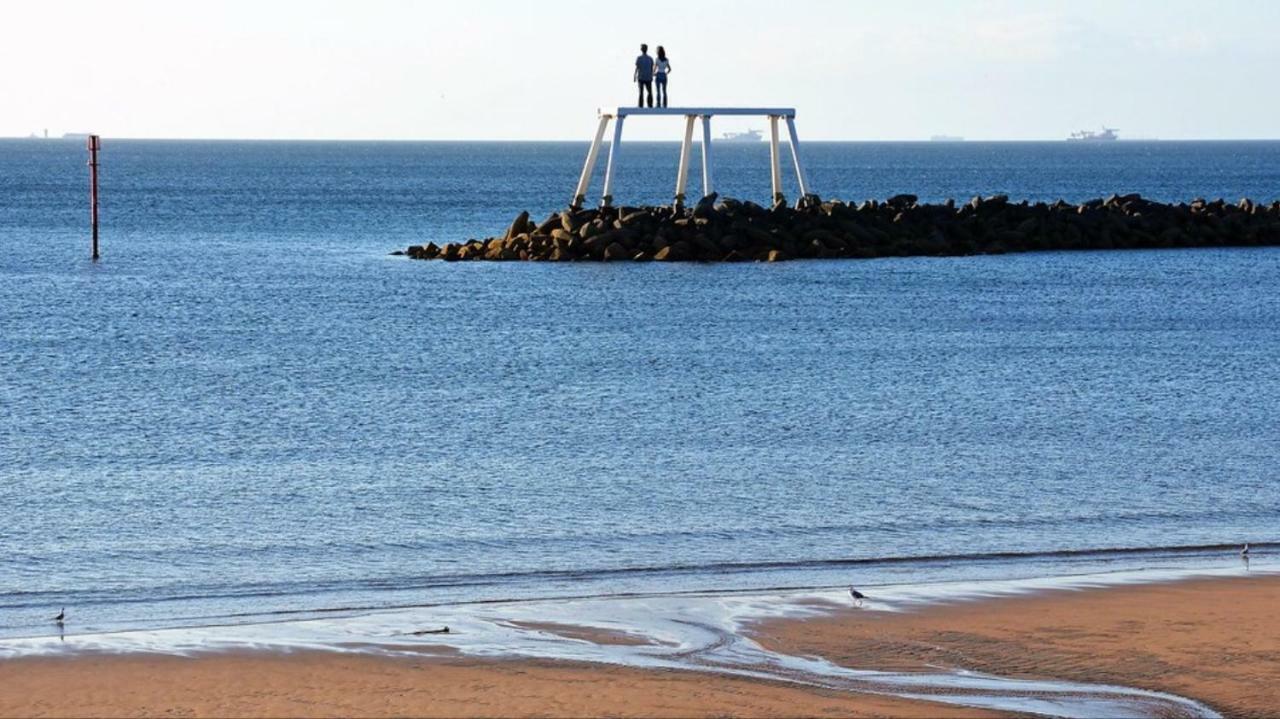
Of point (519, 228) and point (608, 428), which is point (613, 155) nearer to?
point (519, 228)

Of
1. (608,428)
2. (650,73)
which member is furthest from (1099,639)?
(650,73)

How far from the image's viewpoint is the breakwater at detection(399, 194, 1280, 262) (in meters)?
49.2

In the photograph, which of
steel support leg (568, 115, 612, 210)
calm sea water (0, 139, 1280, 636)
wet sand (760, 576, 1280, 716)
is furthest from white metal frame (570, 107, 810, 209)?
wet sand (760, 576, 1280, 716)

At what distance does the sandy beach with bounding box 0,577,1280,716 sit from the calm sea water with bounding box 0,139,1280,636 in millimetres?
1657

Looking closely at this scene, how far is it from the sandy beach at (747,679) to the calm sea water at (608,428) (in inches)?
65.2

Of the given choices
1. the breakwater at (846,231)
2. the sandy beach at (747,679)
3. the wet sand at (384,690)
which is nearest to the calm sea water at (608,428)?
the wet sand at (384,690)

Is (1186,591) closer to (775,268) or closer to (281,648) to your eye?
(281,648)

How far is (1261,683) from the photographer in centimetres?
1088

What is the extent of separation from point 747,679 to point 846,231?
40780 millimetres

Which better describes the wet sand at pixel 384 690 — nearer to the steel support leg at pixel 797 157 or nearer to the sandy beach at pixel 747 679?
the sandy beach at pixel 747 679

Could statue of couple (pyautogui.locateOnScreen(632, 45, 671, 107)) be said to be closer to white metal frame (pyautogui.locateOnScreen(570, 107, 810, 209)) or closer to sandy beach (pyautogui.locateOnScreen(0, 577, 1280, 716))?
white metal frame (pyautogui.locateOnScreen(570, 107, 810, 209))

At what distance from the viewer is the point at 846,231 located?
51188mm

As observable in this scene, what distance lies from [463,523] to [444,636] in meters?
4.23

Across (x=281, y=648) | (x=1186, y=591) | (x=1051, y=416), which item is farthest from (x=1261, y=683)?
(x=1051, y=416)
